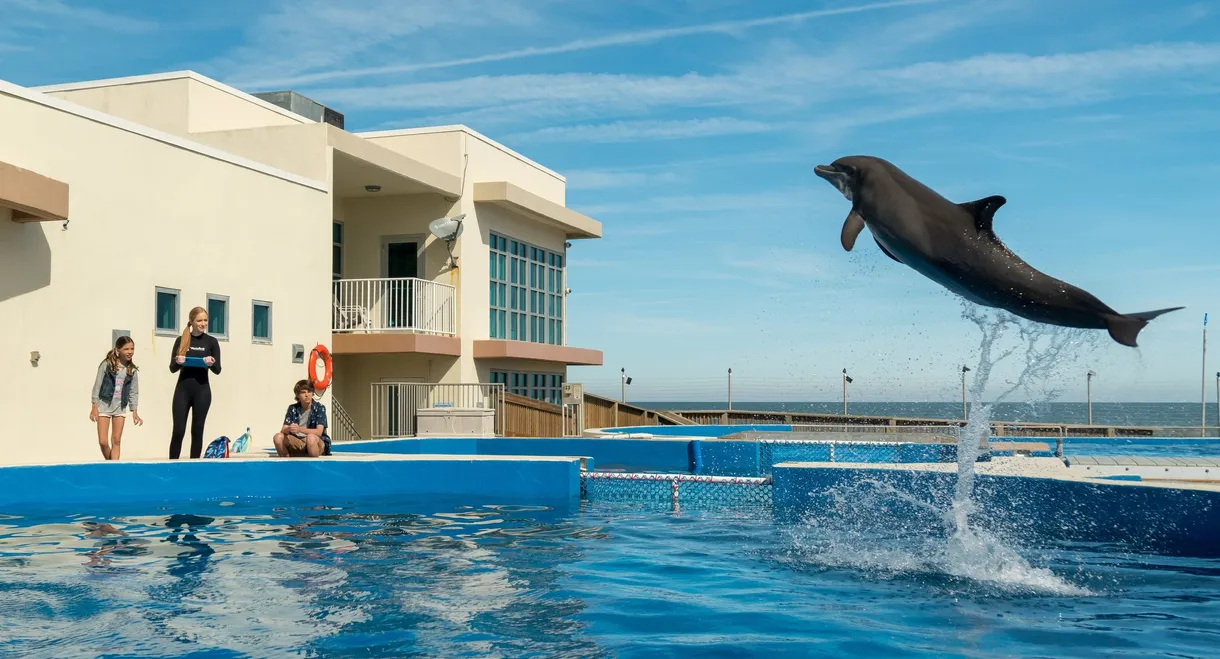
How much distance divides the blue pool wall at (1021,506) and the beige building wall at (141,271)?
28.6ft

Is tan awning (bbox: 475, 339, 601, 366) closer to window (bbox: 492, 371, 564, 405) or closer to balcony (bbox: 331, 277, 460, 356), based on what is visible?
window (bbox: 492, 371, 564, 405)

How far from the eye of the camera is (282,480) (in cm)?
1269

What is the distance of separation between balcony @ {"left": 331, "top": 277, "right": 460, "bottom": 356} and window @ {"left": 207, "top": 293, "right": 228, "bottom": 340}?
4.61 metres

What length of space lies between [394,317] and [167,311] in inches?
277

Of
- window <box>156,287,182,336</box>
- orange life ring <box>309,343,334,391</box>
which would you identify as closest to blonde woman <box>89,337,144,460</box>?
window <box>156,287,182,336</box>

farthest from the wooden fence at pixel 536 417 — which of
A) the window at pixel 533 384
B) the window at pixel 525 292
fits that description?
the window at pixel 525 292

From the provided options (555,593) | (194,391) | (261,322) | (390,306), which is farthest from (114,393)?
(390,306)

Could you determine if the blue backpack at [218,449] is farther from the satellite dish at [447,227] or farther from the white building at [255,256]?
the satellite dish at [447,227]

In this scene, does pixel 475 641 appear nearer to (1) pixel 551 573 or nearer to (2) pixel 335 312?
(1) pixel 551 573

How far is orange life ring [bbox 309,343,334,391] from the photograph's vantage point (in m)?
18.3

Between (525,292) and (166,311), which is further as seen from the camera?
(525,292)

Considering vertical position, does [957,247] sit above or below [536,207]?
below

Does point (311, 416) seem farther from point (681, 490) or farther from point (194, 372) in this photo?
point (681, 490)

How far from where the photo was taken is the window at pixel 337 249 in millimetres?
23500
